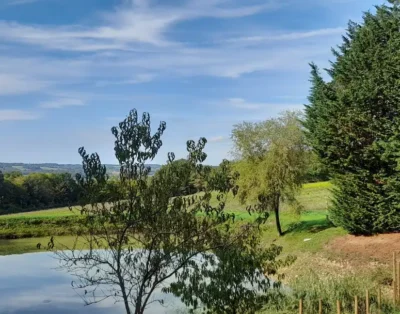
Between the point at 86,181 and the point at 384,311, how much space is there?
8670mm

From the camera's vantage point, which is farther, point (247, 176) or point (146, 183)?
point (247, 176)

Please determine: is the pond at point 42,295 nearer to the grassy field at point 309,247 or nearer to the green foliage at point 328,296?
the grassy field at point 309,247

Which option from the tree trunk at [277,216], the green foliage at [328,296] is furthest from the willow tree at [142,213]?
the tree trunk at [277,216]

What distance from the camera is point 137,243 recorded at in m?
8.53

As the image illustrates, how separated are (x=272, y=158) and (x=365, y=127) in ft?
20.3

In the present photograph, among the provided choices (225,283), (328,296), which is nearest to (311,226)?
(328,296)

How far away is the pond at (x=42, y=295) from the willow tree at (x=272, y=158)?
10673 mm

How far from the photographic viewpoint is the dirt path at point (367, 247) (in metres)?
20.2

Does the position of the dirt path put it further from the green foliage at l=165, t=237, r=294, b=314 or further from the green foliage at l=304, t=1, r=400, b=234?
the green foliage at l=165, t=237, r=294, b=314

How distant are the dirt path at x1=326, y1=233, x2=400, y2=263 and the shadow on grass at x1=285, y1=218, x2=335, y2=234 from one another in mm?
3898

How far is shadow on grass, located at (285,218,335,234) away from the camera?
2762 centimetres

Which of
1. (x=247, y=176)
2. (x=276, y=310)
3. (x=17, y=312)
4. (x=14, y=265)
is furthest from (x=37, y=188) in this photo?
(x=276, y=310)

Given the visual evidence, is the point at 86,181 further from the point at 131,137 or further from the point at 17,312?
the point at 17,312

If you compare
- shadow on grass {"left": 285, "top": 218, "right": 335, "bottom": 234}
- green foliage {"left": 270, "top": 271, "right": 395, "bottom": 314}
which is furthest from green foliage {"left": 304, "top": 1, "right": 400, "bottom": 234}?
green foliage {"left": 270, "top": 271, "right": 395, "bottom": 314}
